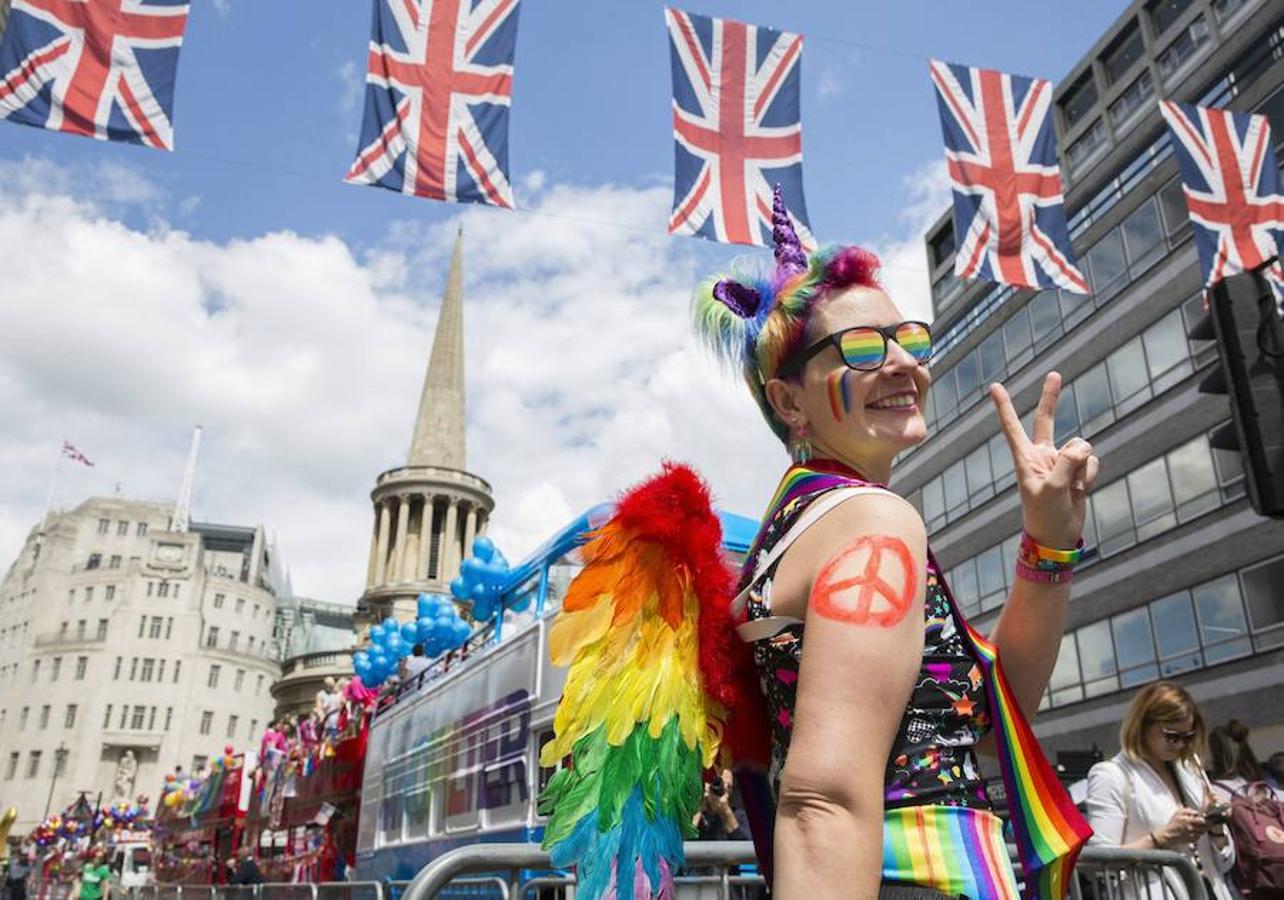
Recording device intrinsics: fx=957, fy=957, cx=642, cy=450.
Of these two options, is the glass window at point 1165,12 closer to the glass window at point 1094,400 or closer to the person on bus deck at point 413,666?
the glass window at point 1094,400

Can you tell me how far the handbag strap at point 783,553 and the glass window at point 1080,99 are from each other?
115 ft

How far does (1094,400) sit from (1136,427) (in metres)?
1.93

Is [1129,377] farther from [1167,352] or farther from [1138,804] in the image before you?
[1138,804]

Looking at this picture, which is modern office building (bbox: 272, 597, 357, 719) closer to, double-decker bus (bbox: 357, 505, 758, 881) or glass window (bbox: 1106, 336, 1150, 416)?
double-decker bus (bbox: 357, 505, 758, 881)

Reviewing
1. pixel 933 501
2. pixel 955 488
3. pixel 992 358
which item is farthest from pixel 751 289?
pixel 933 501

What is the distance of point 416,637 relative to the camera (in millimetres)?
16203

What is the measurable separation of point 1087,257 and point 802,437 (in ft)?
89.2

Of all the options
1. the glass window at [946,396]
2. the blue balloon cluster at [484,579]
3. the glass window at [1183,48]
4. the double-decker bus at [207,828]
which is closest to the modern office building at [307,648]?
the double-decker bus at [207,828]

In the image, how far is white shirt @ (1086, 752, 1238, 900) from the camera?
430 centimetres

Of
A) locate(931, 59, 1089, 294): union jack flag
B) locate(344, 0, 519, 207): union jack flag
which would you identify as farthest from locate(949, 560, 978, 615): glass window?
locate(344, 0, 519, 207): union jack flag

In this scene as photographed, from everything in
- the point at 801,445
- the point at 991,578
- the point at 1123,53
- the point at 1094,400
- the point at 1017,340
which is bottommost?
the point at 801,445

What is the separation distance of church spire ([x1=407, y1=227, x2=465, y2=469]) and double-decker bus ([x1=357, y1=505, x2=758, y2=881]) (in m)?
53.5

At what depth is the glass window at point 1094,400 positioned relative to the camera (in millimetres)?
23922

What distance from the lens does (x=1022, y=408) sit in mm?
26391
